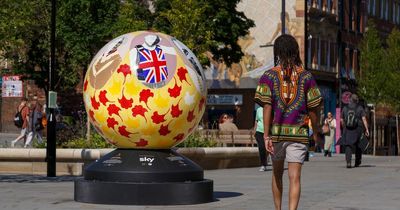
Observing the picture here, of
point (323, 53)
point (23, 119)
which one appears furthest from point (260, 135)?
point (323, 53)

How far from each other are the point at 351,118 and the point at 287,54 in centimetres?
1391

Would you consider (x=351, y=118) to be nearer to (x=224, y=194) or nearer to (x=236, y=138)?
(x=236, y=138)

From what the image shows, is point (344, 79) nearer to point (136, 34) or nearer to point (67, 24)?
point (67, 24)

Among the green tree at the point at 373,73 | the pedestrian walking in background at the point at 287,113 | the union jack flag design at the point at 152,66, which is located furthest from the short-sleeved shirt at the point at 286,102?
the green tree at the point at 373,73

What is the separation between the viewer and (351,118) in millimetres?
23188

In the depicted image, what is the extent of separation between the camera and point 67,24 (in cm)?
4859

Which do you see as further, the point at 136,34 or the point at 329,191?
the point at 329,191

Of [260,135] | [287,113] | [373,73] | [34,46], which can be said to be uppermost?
[34,46]

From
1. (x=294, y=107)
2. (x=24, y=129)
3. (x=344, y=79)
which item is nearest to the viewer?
(x=294, y=107)

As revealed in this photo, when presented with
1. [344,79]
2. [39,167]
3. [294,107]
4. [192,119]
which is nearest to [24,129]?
[39,167]

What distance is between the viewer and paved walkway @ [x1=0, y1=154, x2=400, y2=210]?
12000 mm

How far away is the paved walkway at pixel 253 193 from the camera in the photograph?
472 inches

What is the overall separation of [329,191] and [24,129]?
18664 millimetres

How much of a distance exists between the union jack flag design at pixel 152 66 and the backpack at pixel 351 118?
461 inches
